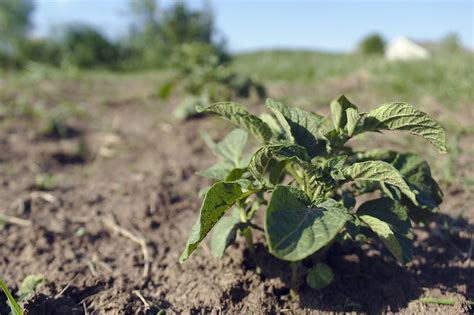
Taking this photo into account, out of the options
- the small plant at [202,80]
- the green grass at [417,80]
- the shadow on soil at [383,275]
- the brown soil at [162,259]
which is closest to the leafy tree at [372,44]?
the green grass at [417,80]

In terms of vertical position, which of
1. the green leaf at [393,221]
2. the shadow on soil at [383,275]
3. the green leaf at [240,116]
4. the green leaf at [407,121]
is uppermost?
the green leaf at [407,121]

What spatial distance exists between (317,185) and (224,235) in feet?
1.25

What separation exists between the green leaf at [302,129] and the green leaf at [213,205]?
256 millimetres

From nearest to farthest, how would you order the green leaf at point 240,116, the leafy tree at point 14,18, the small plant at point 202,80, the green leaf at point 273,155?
the green leaf at point 273,155 → the green leaf at point 240,116 → the small plant at point 202,80 → the leafy tree at point 14,18

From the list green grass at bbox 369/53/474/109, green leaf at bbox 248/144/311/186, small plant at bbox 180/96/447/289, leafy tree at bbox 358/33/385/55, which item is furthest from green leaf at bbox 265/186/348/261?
leafy tree at bbox 358/33/385/55

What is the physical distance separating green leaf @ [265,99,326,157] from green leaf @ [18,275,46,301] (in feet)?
3.87

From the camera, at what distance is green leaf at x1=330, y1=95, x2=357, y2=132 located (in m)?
1.54

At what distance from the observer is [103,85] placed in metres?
6.73

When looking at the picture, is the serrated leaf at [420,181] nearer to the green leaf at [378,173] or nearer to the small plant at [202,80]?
the green leaf at [378,173]

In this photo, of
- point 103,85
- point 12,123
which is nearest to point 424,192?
point 12,123

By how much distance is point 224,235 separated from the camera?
1.64 meters

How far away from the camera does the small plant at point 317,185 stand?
4.17ft

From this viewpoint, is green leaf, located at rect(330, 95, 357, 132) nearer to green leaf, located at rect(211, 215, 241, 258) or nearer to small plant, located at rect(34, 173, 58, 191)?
green leaf, located at rect(211, 215, 241, 258)

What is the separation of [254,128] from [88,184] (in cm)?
187
